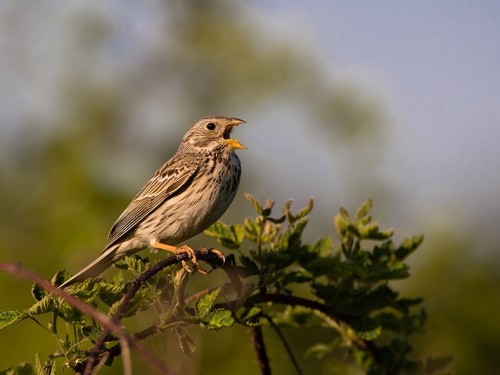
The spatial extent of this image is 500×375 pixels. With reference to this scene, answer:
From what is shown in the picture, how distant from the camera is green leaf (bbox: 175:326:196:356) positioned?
304 cm

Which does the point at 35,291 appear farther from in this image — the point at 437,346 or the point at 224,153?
the point at 224,153

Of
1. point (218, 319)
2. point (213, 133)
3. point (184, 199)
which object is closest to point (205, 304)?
point (218, 319)

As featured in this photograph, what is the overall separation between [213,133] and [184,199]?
0.96 meters

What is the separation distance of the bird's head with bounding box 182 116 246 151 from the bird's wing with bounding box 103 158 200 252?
0.28 m

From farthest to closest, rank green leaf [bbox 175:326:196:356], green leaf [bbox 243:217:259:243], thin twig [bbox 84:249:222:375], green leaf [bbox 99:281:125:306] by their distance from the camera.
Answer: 1. green leaf [bbox 243:217:259:243]
2. green leaf [bbox 99:281:125:306]
3. green leaf [bbox 175:326:196:356]
4. thin twig [bbox 84:249:222:375]

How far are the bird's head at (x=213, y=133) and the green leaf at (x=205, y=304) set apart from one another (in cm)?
431

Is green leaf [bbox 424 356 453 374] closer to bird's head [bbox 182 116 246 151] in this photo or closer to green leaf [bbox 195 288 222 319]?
green leaf [bbox 195 288 222 319]

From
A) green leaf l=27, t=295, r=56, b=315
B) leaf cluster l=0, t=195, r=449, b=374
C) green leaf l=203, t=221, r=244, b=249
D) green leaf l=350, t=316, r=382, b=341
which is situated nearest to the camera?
green leaf l=27, t=295, r=56, b=315

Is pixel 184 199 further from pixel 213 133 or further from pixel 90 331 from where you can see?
pixel 90 331

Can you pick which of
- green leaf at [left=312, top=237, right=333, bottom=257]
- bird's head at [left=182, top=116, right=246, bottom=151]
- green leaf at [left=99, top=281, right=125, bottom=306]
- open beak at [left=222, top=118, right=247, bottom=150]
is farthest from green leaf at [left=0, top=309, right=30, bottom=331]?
bird's head at [left=182, top=116, right=246, bottom=151]

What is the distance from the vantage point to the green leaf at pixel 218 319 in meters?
3.10

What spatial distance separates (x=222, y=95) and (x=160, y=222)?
7.92 metres

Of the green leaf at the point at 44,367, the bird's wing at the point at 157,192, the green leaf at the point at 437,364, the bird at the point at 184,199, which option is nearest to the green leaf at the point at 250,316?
the green leaf at the point at 44,367

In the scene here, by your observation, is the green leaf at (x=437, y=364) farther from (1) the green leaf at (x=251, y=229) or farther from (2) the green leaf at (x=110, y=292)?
(2) the green leaf at (x=110, y=292)
